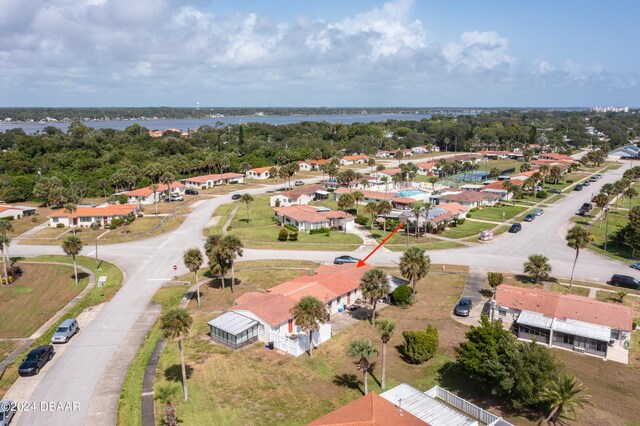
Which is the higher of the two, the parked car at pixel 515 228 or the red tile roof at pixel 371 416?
the red tile roof at pixel 371 416

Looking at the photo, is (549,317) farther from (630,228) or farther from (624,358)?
(630,228)

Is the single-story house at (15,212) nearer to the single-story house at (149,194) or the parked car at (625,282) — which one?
the single-story house at (149,194)

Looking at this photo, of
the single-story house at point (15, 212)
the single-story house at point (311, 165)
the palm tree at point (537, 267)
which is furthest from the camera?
the single-story house at point (311, 165)

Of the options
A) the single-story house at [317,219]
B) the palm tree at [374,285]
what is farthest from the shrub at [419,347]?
the single-story house at [317,219]

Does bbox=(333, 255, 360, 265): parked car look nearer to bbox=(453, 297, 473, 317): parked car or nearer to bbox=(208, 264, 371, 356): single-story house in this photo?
bbox=(208, 264, 371, 356): single-story house

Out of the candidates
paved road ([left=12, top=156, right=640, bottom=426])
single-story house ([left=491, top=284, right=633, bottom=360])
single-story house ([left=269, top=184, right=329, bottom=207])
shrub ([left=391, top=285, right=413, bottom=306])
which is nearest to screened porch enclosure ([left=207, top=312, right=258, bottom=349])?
paved road ([left=12, top=156, right=640, bottom=426])

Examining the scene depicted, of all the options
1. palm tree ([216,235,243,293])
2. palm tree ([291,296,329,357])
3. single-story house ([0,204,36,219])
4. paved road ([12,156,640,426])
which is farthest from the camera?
single-story house ([0,204,36,219])

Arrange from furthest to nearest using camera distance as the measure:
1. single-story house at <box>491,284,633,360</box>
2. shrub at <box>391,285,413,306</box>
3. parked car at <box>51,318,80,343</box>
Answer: shrub at <box>391,285,413,306</box> < parked car at <box>51,318,80,343</box> < single-story house at <box>491,284,633,360</box>
